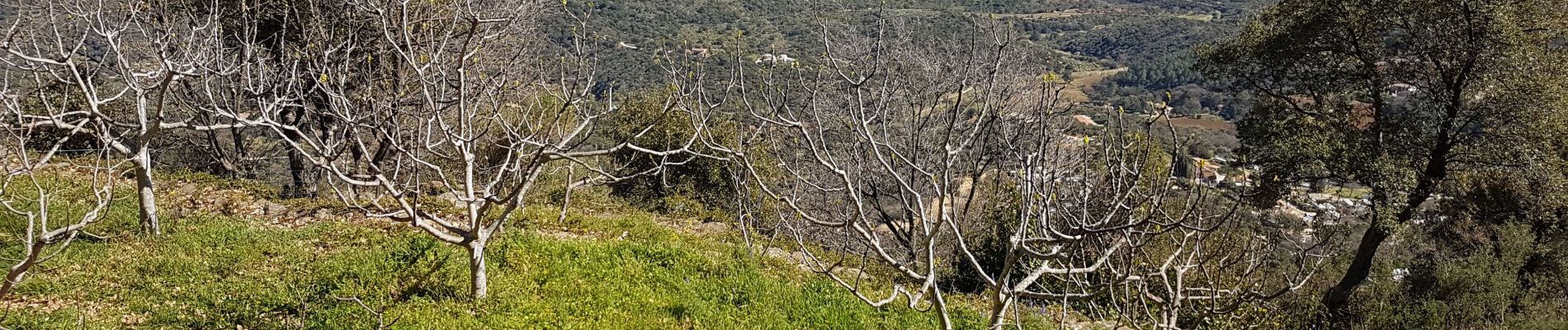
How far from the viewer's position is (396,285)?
7.40 meters

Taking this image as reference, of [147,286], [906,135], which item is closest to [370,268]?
[147,286]

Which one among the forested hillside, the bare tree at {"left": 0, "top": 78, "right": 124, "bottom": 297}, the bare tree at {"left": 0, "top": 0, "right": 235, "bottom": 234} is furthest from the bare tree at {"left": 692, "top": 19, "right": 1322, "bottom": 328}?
the bare tree at {"left": 0, "top": 0, "right": 235, "bottom": 234}

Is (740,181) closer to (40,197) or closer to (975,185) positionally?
(975,185)

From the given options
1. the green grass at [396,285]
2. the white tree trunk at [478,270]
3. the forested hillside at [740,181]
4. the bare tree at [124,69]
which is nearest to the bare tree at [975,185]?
the forested hillside at [740,181]

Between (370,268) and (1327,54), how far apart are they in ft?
52.2

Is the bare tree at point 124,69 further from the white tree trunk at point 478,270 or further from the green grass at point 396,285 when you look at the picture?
the white tree trunk at point 478,270

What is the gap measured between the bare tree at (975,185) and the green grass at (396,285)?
958 mm

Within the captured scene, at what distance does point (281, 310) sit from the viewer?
6.48m

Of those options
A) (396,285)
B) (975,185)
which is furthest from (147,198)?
(975,185)

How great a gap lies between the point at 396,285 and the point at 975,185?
538 centimetres

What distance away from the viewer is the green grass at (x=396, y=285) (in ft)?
21.1

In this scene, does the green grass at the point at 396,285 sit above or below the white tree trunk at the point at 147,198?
below

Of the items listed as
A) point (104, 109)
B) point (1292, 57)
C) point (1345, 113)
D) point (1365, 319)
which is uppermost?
point (104, 109)

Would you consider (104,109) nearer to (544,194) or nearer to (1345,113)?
(544,194)
